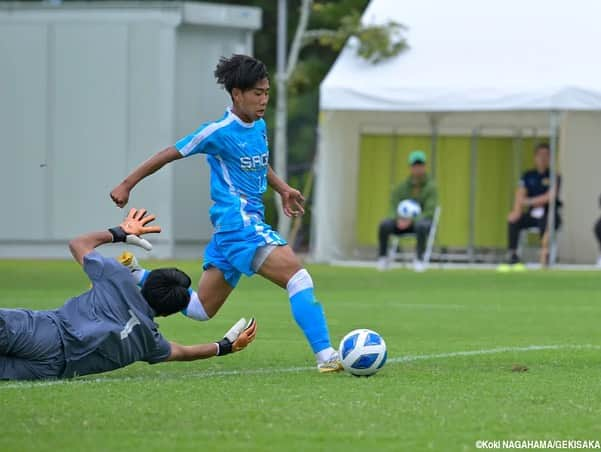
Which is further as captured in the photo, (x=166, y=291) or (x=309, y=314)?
(x=309, y=314)

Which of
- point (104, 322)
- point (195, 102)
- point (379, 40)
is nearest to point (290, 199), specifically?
point (104, 322)

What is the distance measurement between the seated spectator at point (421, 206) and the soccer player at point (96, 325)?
14.2 meters

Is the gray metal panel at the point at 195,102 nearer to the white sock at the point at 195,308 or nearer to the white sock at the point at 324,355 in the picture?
the white sock at the point at 195,308

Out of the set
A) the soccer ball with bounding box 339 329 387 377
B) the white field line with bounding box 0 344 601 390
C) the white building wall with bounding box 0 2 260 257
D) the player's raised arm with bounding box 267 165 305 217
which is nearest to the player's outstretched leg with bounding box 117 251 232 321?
the white field line with bounding box 0 344 601 390

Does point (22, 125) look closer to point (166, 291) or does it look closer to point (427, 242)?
point (427, 242)

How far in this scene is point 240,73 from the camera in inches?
371

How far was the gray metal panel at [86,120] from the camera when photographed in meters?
26.3

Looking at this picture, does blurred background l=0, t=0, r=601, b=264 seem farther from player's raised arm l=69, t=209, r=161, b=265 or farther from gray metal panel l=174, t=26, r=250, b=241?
player's raised arm l=69, t=209, r=161, b=265

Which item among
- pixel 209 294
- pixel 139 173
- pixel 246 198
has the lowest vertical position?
pixel 209 294

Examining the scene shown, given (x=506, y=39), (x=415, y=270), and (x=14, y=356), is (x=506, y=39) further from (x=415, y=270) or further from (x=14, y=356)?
(x=14, y=356)

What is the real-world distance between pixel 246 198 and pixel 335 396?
6.25 feet

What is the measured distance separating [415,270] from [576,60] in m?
3.89

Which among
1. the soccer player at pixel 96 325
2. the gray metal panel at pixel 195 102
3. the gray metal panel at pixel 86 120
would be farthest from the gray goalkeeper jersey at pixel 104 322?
the gray metal panel at pixel 195 102

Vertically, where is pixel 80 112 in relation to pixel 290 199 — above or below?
below
